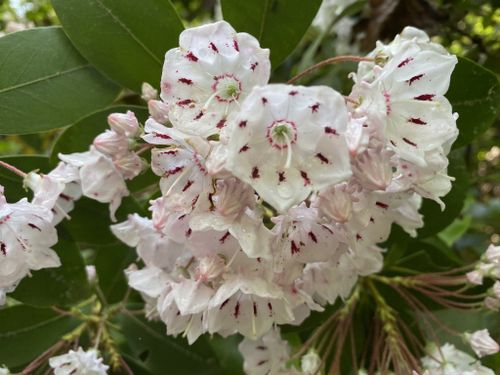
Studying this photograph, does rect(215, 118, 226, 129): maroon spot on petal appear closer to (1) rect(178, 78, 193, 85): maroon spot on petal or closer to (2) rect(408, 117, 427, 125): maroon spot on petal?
(1) rect(178, 78, 193, 85): maroon spot on petal

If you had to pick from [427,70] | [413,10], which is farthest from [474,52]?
[427,70]

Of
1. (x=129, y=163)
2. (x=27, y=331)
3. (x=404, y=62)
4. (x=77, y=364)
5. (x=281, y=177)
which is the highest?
(x=404, y=62)

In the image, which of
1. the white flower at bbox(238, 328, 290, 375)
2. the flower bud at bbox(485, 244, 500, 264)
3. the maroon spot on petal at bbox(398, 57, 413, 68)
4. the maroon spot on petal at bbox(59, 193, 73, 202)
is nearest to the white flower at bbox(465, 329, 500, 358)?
the flower bud at bbox(485, 244, 500, 264)

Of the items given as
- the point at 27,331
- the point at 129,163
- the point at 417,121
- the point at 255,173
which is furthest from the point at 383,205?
the point at 27,331

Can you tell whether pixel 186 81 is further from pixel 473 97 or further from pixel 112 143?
pixel 473 97

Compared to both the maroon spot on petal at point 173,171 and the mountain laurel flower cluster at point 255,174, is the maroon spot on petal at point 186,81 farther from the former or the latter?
the maroon spot on petal at point 173,171

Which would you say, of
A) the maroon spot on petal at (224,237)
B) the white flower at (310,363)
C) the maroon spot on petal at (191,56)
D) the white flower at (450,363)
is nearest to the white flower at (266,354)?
the white flower at (310,363)
